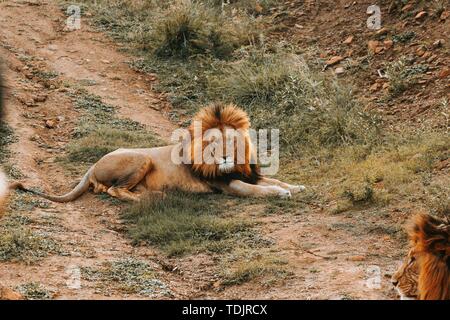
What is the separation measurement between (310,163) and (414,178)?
1898 mm

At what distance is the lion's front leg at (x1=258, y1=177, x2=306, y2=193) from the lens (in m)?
9.31

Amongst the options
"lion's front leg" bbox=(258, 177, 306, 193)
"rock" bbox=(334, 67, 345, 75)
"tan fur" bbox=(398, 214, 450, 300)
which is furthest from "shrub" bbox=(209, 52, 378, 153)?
"tan fur" bbox=(398, 214, 450, 300)

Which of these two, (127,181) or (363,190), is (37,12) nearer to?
(127,181)

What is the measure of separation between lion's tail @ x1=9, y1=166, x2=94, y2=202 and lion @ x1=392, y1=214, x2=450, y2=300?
15.4 feet

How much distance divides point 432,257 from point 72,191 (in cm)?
512

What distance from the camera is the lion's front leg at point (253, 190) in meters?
9.16

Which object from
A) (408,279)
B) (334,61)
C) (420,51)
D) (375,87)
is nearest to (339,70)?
(334,61)

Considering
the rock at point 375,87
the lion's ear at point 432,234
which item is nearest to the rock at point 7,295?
the lion's ear at point 432,234

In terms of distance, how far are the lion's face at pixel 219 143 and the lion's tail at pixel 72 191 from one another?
1176mm

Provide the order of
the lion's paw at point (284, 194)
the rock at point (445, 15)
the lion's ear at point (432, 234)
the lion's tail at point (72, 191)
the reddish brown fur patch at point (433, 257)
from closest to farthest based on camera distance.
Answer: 1. the reddish brown fur patch at point (433, 257)
2. the lion's ear at point (432, 234)
3. the lion's paw at point (284, 194)
4. the lion's tail at point (72, 191)
5. the rock at point (445, 15)

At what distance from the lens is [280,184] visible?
31.2ft

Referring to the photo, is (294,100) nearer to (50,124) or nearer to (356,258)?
(50,124)

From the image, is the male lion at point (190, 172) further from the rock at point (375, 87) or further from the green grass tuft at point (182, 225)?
the rock at point (375, 87)
